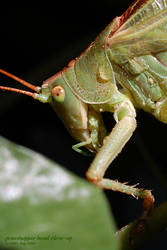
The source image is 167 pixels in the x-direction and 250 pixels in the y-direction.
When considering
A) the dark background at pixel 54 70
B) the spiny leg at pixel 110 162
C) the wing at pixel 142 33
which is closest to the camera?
the spiny leg at pixel 110 162

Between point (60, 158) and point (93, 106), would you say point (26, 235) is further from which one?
point (60, 158)

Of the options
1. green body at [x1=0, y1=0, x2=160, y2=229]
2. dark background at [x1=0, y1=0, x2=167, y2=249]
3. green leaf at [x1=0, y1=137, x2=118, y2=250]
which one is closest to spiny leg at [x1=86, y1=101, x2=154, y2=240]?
green body at [x1=0, y1=0, x2=160, y2=229]

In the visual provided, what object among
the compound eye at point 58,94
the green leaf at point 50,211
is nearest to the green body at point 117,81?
the compound eye at point 58,94

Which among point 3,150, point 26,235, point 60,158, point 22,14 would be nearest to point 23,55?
point 22,14

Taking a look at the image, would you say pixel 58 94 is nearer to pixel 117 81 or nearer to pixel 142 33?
pixel 117 81

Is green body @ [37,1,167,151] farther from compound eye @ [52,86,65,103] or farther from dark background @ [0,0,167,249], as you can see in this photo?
dark background @ [0,0,167,249]

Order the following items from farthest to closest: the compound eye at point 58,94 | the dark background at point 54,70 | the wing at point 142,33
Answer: the dark background at point 54,70
the compound eye at point 58,94
the wing at point 142,33

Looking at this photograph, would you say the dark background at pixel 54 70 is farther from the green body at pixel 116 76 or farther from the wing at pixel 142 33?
the wing at pixel 142 33
